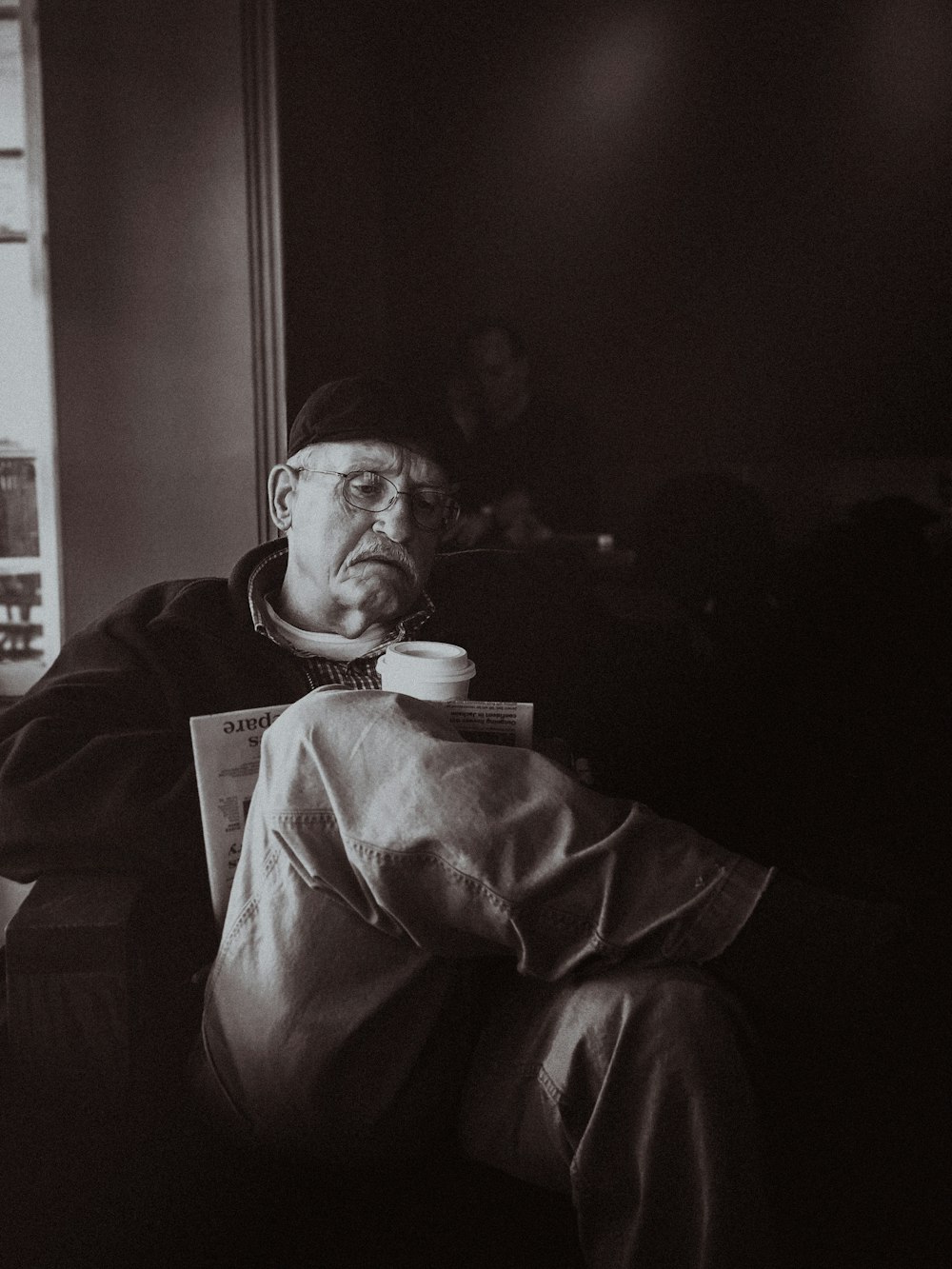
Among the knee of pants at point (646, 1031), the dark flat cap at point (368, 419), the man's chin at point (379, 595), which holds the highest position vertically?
the dark flat cap at point (368, 419)

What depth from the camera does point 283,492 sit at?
153 centimetres

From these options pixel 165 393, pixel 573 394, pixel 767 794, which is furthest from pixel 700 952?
pixel 573 394

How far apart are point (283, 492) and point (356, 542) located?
0.16m

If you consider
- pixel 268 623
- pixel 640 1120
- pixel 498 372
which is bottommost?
pixel 640 1120

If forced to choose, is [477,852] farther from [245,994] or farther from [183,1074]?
[183,1074]

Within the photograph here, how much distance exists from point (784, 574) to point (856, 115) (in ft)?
4.34

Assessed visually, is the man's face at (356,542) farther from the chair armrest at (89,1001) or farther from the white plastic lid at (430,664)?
the chair armrest at (89,1001)

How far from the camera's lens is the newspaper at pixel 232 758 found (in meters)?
1.08

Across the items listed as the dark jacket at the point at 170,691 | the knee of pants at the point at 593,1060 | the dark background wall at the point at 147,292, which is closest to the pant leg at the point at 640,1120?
the knee of pants at the point at 593,1060

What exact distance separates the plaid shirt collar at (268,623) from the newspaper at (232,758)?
0.31 m

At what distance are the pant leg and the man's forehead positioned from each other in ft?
2.57

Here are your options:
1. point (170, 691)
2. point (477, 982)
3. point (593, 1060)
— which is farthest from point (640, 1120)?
point (170, 691)

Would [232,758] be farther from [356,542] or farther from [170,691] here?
[356,542]

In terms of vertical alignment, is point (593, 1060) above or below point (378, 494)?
below
